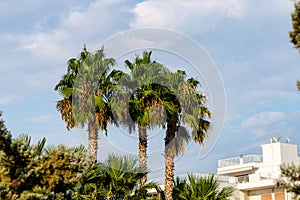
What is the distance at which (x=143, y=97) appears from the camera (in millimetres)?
31078

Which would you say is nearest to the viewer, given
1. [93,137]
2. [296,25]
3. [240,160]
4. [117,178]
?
[296,25]

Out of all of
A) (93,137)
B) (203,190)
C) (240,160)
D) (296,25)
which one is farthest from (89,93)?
(240,160)

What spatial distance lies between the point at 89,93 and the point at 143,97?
248 centimetres

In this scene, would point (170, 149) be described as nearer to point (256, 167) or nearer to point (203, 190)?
point (203, 190)

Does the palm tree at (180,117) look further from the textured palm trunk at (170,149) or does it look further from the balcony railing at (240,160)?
the balcony railing at (240,160)

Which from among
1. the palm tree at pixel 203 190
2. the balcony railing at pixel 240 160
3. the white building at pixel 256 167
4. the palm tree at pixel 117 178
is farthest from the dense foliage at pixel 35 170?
the balcony railing at pixel 240 160

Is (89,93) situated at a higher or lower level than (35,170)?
higher

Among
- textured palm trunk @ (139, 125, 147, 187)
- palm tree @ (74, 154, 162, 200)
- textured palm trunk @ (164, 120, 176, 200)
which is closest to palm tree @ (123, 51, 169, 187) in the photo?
textured palm trunk @ (139, 125, 147, 187)

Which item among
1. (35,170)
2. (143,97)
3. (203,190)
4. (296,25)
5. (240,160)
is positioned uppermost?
(240,160)

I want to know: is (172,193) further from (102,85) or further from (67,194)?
(67,194)

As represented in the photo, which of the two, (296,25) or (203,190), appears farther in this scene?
(203,190)

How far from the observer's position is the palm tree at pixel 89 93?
1200 inches

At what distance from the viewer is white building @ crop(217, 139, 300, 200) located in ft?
145

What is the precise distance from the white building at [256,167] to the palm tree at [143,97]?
1489 centimetres
